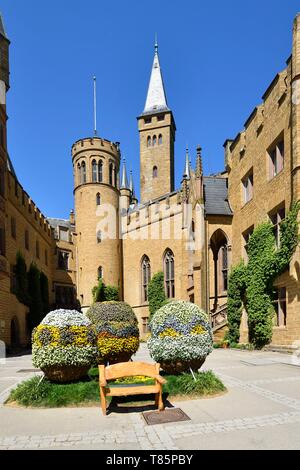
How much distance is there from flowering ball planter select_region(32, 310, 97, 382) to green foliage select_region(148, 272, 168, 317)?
26812 mm

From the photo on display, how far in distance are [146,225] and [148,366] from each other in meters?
31.0

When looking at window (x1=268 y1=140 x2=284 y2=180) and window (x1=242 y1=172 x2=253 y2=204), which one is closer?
window (x1=268 y1=140 x2=284 y2=180)

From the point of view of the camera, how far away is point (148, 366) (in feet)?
24.1

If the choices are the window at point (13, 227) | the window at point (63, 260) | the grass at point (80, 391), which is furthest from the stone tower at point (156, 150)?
the grass at point (80, 391)

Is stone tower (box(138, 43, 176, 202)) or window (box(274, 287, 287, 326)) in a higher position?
stone tower (box(138, 43, 176, 202))

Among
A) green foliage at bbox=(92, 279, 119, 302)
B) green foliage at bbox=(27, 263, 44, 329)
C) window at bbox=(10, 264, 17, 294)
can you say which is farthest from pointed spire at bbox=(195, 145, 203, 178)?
green foliage at bbox=(92, 279, 119, 302)

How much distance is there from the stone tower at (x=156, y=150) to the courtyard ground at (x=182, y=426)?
50.5 m

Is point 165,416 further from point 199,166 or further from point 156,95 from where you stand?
point 156,95

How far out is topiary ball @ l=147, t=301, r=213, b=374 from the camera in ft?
26.9

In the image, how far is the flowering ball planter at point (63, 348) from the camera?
7.65 meters

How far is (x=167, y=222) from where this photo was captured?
35594 millimetres

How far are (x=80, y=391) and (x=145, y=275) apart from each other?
102 ft

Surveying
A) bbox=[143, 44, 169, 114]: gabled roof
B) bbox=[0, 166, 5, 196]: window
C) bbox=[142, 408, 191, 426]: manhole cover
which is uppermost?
bbox=[143, 44, 169, 114]: gabled roof

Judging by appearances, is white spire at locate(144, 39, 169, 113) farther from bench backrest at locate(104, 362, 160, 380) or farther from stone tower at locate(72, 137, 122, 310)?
bench backrest at locate(104, 362, 160, 380)
